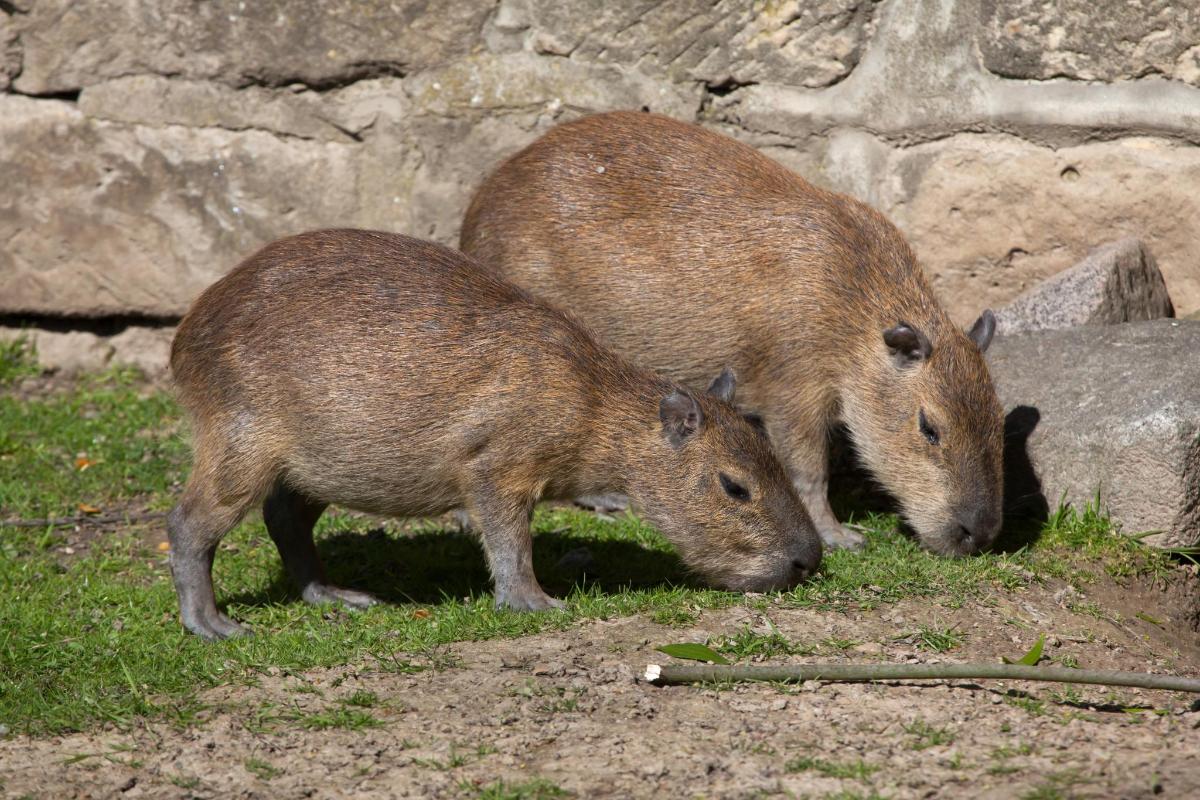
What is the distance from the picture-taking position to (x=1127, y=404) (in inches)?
217

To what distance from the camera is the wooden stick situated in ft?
12.8

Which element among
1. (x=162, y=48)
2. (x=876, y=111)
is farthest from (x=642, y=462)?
(x=162, y=48)

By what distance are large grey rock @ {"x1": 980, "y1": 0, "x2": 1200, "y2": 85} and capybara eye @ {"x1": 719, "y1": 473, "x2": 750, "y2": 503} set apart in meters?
2.48

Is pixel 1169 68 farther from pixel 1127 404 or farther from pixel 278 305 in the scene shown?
pixel 278 305

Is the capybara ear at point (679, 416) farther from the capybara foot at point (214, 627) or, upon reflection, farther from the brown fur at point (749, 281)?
the capybara foot at point (214, 627)

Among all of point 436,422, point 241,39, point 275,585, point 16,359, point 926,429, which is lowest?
point 275,585

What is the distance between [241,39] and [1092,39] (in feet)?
12.9

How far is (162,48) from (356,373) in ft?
9.73

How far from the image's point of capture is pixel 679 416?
5047mm

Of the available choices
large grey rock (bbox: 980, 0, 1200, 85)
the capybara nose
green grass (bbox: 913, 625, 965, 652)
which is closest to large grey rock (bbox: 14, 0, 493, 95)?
large grey rock (bbox: 980, 0, 1200, 85)

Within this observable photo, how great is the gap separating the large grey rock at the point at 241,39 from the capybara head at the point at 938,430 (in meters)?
2.66

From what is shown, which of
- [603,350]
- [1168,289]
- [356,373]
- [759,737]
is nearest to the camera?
[759,737]

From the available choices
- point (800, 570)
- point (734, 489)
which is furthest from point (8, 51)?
point (800, 570)

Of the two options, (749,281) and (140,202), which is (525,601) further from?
(140,202)
